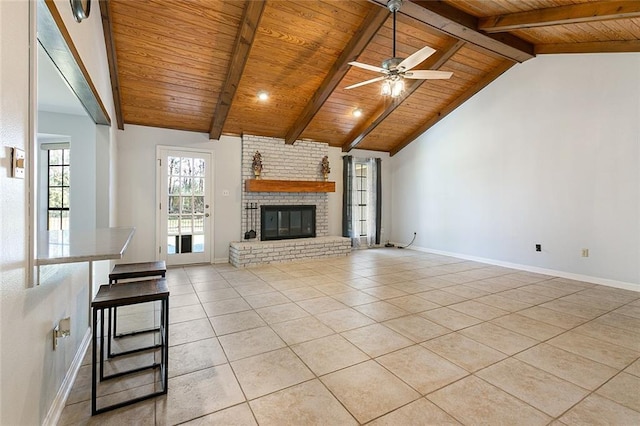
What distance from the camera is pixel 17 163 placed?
1168mm

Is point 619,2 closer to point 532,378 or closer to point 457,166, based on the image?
point 457,166

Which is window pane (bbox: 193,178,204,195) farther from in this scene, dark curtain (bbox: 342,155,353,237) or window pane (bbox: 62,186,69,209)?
dark curtain (bbox: 342,155,353,237)

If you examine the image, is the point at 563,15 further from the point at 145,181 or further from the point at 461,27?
the point at 145,181

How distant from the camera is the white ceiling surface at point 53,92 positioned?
271 centimetres

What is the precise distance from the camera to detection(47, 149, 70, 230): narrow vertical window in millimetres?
4672

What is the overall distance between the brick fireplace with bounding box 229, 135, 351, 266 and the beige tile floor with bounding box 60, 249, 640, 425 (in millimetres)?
1468

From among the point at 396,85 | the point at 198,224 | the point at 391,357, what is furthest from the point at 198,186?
the point at 391,357

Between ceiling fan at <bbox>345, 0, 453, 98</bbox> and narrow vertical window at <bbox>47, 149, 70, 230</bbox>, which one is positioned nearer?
ceiling fan at <bbox>345, 0, 453, 98</bbox>

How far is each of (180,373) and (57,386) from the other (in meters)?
0.68

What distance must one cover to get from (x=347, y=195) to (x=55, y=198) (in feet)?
17.8

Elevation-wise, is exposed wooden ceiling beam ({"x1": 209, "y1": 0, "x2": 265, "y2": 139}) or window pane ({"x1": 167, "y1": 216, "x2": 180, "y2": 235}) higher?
exposed wooden ceiling beam ({"x1": 209, "y1": 0, "x2": 265, "y2": 139})

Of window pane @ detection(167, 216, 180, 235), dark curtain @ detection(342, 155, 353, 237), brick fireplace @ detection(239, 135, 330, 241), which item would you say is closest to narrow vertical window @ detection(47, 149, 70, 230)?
window pane @ detection(167, 216, 180, 235)

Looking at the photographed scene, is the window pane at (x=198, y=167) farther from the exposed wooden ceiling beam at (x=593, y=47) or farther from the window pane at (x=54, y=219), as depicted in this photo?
the exposed wooden ceiling beam at (x=593, y=47)

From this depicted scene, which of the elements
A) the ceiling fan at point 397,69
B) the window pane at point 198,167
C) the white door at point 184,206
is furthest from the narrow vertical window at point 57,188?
the ceiling fan at point 397,69
